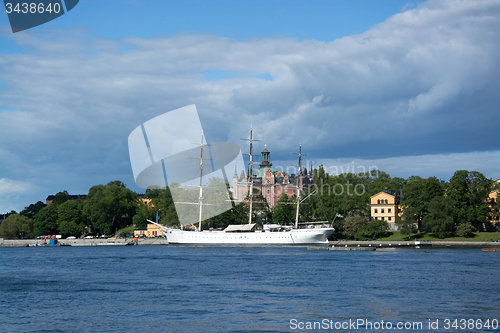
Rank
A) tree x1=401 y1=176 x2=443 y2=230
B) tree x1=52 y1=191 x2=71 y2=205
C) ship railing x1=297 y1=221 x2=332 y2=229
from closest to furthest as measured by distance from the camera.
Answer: tree x1=401 y1=176 x2=443 y2=230 → ship railing x1=297 y1=221 x2=332 y2=229 → tree x1=52 y1=191 x2=71 y2=205

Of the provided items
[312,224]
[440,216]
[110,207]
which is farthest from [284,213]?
[110,207]

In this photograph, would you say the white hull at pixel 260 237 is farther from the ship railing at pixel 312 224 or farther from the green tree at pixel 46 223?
the green tree at pixel 46 223

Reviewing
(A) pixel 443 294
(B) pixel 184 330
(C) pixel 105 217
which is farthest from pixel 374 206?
(B) pixel 184 330

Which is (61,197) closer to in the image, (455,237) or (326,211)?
(326,211)

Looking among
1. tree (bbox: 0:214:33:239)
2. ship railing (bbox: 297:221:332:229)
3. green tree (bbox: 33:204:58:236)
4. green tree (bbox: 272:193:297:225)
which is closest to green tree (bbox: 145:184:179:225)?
green tree (bbox: 272:193:297:225)

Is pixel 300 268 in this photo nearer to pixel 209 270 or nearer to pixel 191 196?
pixel 209 270

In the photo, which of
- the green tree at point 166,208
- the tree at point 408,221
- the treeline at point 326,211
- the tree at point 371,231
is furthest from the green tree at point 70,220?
the tree at point 408,221

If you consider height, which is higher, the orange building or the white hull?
the orange building

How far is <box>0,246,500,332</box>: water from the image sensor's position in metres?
24.7

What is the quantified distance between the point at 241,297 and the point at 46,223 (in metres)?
124

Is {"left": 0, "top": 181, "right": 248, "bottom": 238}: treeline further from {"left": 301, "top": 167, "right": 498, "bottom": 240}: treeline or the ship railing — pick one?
{"left": 301, "top": 167, "right": 498, "bottom": 240}: treeline

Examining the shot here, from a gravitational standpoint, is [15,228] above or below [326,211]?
below

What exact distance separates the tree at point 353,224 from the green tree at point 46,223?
82306mm

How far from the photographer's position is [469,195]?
327 ft
